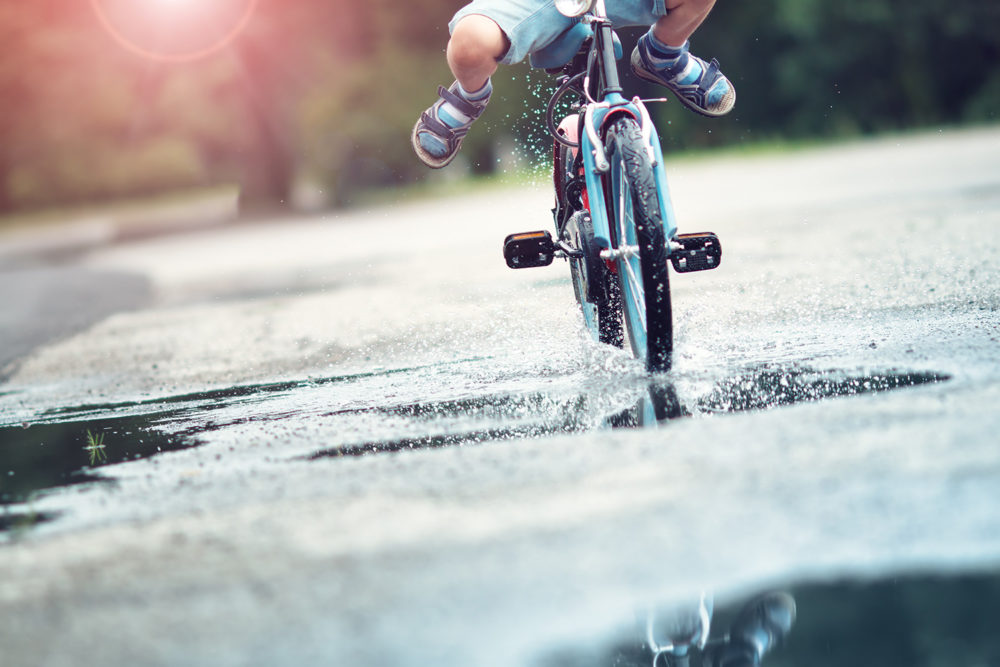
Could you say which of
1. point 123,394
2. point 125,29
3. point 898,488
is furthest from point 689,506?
point 125,29

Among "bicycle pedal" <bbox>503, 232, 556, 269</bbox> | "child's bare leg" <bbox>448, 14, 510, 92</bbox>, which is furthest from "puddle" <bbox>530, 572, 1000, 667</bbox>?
"bicycle pedal" <bbox>503, 232, 556, 269</bbox>

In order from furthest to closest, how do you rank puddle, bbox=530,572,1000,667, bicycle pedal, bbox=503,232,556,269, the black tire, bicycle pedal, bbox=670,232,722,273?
bicycle pedal, bbox=503,232,556,269, bicycle pedal, bbox=670,232,722,273, the black tire, puddle, bbox=530,572,1000,667

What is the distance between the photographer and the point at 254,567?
10.1 feet

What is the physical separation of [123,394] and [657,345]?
2.63 meters

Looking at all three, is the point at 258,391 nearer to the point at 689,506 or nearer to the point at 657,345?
the point at 657,345

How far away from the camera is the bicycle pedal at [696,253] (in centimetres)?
470

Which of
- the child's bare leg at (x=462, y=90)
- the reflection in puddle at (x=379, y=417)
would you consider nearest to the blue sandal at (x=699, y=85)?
the child's bare leg at (x=462, y=90)

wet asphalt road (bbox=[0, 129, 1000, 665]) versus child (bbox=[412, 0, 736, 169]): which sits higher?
child (bbox=[412, 0, 736, 169])

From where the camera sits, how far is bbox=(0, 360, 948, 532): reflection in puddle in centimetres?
427

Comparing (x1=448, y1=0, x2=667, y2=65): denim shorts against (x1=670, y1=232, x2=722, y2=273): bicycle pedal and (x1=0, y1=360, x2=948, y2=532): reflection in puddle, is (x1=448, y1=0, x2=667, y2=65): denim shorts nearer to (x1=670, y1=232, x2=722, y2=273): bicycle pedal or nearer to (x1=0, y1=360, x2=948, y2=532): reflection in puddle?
(x1=670, y1=232, x2=722, y2=273): bicycle pedal

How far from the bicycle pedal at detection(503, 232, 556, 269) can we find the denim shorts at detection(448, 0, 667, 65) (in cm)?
71

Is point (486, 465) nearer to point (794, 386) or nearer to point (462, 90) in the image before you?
point (794, 386)

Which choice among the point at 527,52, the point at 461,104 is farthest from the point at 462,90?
the point at 527,52

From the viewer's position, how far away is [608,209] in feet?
16.1
